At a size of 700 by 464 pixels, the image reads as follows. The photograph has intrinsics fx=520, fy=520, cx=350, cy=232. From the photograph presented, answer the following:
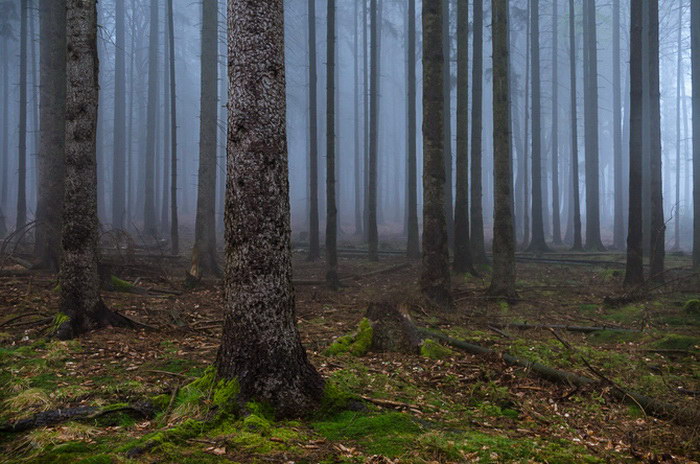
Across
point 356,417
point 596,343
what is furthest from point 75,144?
point 596,343

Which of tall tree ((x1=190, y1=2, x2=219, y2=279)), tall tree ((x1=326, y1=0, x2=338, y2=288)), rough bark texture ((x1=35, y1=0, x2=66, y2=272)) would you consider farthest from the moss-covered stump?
rough bark texture ((x1=35, y1=0, x2=66, y2=272))

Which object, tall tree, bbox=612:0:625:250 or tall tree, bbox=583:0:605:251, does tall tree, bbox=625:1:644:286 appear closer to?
tall tree, bbox=583:0:605:251

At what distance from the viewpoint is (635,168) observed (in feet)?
42.2

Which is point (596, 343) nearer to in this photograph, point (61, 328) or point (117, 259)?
point (61, 328)

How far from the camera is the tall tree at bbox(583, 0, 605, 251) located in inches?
937

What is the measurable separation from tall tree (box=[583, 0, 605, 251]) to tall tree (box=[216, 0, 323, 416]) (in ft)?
72.4

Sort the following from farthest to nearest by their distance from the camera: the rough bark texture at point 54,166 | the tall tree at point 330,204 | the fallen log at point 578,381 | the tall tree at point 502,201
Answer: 1. the tall tree at point 330,204
2. the rough bark texture at point 54,166
3. the tall tree at point 502,201
4. the fallen log at point 578,381

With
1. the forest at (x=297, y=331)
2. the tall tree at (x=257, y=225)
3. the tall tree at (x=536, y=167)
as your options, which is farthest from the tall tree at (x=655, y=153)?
the tall tree at (x=257, y=225)

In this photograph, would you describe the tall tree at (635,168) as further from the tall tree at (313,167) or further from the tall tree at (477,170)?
the tall tree at (313,167)

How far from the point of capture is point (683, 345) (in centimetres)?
779

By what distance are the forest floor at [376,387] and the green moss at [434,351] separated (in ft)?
0.12

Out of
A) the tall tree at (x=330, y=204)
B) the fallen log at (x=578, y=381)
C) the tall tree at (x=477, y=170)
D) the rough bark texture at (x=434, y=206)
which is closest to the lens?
the fallen log at (x=578, y=381)

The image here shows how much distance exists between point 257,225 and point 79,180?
4.42m

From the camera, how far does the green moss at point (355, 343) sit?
7.37m
